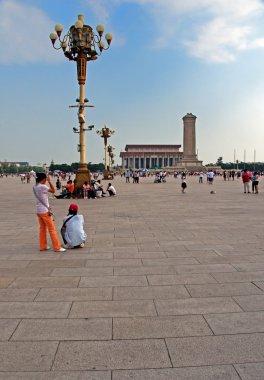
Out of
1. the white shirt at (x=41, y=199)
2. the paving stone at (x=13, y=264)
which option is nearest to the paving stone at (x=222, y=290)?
the paving stone at (x=13, y=264)

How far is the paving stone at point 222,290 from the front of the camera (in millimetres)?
4847

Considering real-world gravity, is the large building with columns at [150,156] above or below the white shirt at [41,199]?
above

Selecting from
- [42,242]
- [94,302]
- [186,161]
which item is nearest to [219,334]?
[94,302]

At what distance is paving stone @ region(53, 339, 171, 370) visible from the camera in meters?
3.10

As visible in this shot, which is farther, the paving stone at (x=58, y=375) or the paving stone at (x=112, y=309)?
the paving stone at (x=112, y=309)

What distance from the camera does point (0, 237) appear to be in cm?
918

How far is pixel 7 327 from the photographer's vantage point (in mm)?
3855

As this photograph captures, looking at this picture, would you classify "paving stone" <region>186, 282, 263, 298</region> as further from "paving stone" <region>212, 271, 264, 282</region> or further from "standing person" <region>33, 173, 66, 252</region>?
"standing person" <region>33, 173, 66, 252</region>

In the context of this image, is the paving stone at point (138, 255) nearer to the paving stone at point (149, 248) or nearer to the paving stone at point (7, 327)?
the paving stone at point (149, 248)

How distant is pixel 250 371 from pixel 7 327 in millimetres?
2378

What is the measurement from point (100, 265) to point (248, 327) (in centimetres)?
308

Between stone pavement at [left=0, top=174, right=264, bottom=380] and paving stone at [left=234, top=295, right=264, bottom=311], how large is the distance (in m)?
0.01

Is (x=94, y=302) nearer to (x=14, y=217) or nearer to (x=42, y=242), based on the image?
(x=42, y=242)

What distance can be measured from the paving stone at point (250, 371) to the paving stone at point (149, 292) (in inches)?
67.3
